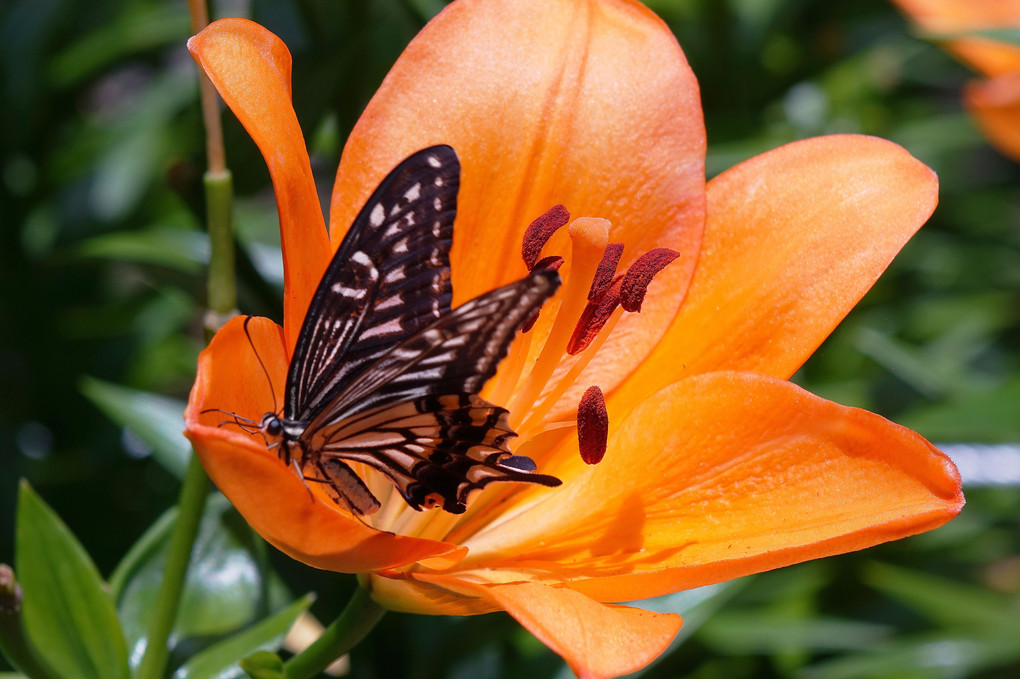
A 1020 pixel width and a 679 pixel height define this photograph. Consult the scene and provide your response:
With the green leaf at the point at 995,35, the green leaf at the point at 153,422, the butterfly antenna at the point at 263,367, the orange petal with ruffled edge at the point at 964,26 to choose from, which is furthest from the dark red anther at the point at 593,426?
the orange petal with ruffled edge at the point at 964,26

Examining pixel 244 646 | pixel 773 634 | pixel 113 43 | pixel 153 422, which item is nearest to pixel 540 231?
pixel 244 646

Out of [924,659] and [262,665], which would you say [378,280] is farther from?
[924,659]

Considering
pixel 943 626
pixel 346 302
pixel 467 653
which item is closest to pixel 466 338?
pixel 346 302

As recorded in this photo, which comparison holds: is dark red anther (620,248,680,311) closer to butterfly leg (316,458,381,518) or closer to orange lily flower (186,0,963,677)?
orange lily flower (186,0,963,677)

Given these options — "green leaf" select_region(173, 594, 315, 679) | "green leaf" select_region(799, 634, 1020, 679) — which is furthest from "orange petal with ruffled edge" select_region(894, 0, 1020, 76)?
"green leaf" select_region(173, 594, 315, 679)

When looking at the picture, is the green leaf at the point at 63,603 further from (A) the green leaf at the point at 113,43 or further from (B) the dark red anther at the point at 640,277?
(A) the green leaf at the point at 113,43

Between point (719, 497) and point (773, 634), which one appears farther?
point (773, 634)
